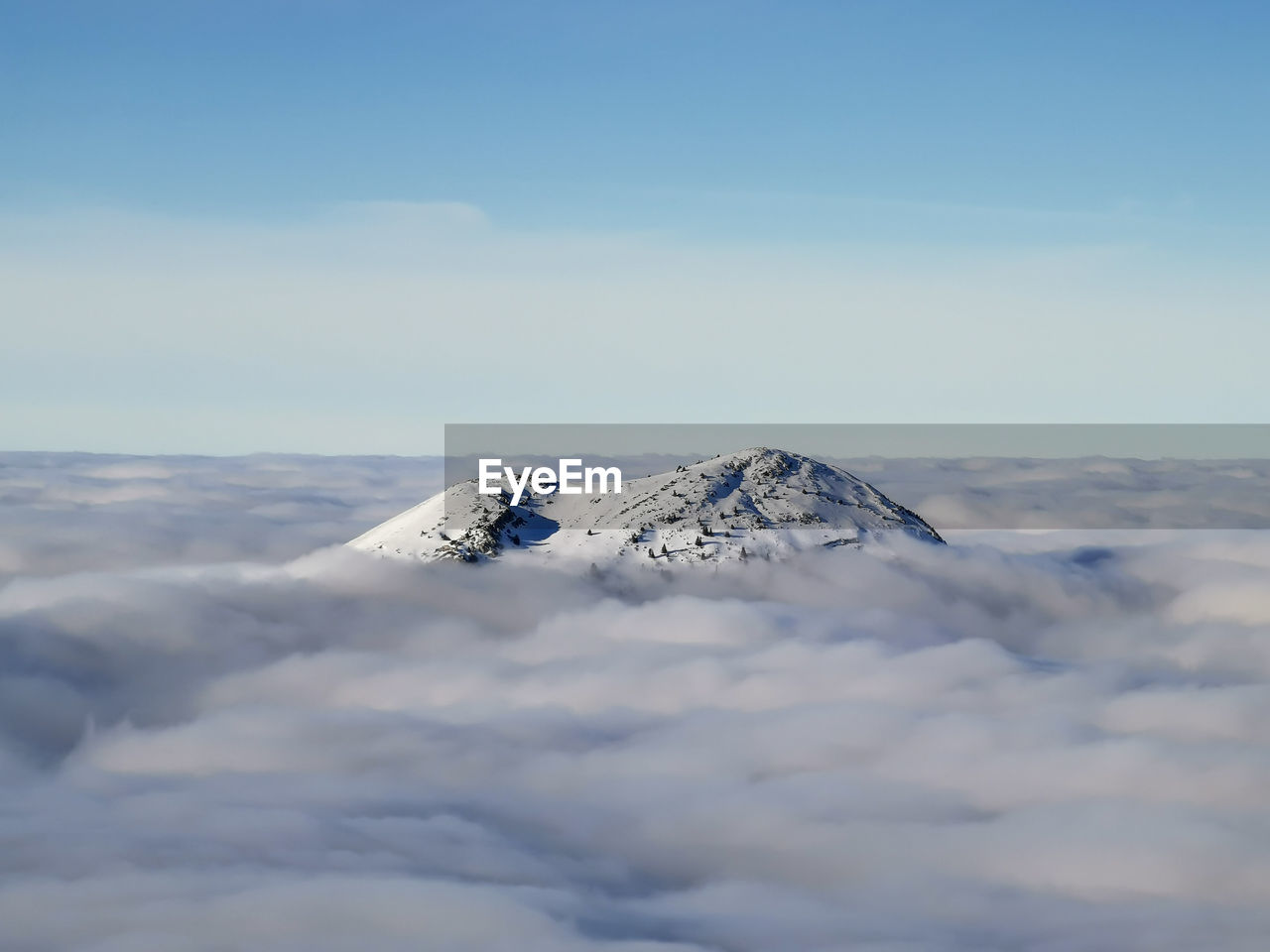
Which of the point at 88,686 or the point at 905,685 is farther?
the point at 88,686

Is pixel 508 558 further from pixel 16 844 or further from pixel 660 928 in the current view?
pixel 16 844

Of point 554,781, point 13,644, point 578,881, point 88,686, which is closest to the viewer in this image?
point 578,881

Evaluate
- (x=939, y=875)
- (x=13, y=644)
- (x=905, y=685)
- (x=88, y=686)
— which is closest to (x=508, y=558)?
(x=939, y=875)

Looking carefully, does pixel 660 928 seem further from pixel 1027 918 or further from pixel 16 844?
pixel 16 844

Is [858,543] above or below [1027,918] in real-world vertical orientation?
above

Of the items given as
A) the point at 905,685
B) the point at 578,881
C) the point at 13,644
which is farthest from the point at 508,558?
the point at 13,644

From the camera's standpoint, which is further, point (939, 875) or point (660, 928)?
point (939, 875)

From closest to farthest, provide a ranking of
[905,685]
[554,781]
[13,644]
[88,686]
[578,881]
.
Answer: [578,881]
[554,781]
[905,685]
[88,686]
[13,644]
